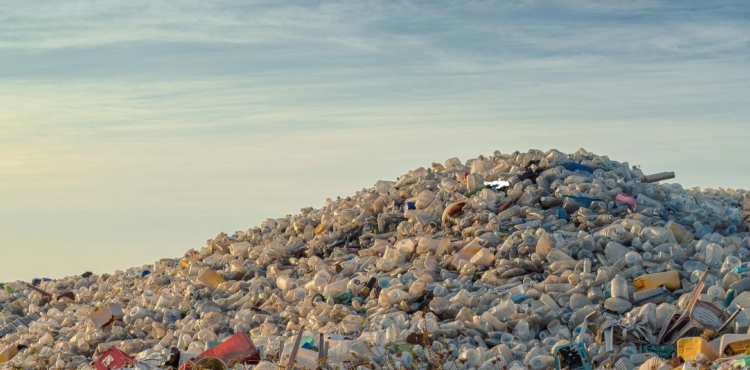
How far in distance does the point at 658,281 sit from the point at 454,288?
1699 mm

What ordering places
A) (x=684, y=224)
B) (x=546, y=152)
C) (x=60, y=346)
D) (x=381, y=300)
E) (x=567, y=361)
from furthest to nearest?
(x=546, y=152) < (x=684, y=224) < (x=60, y=346) < (x=381, y=300) < (x=567, y=361)

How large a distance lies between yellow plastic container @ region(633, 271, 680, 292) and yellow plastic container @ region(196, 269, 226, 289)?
436 centimetres

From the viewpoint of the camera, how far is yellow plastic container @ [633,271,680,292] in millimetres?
7434

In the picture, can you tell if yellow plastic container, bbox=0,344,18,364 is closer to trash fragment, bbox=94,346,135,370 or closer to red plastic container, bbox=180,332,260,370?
trash fragment, bbox=94,346,135,370

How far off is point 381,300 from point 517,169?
3.56 meters

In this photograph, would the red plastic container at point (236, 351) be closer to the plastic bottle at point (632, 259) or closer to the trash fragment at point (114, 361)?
the trash fragment at point (114, 361)

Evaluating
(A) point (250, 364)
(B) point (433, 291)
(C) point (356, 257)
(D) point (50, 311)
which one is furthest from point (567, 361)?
(D) point (50, 311)

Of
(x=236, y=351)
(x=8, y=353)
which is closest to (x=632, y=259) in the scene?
(x=236, y=351)

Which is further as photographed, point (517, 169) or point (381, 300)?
point (517, 169)

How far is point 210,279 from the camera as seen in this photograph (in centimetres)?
959

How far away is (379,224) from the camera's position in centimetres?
1005

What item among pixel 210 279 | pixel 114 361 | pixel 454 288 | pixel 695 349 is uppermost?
pixel 695 349

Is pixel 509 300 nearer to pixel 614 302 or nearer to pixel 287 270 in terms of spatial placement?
pixel 614 302

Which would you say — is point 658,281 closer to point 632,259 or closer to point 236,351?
point 632,259
